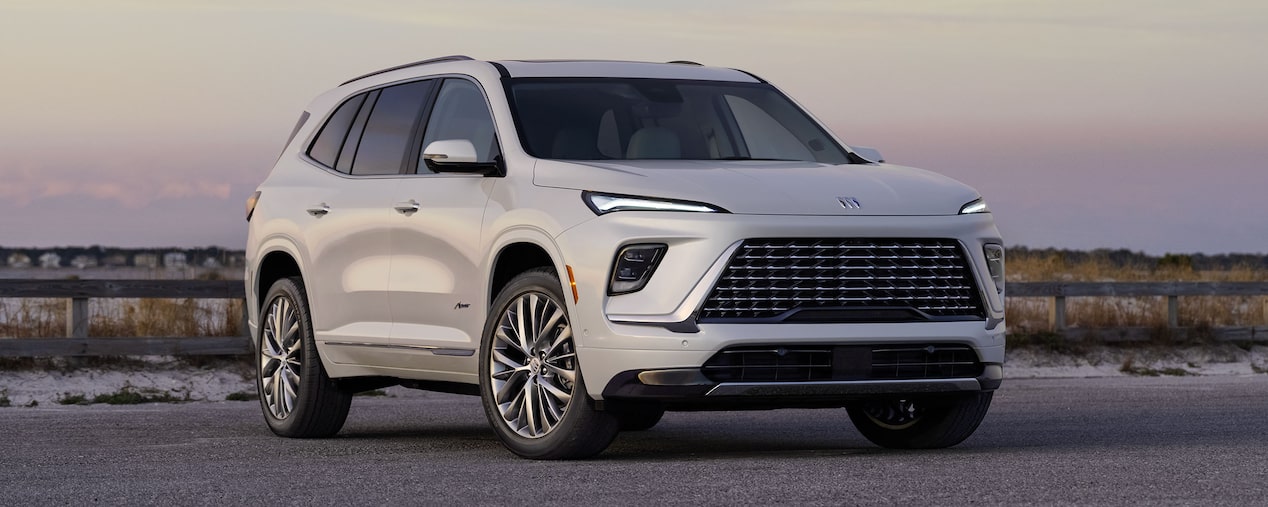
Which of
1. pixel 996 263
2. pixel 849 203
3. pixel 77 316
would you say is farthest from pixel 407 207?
pixel 77 316

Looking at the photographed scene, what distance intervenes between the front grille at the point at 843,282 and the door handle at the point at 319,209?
309cm

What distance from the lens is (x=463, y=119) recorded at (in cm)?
887

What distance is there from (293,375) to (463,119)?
85.1 inches

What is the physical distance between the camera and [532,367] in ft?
25.8

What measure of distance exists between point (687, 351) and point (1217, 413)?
575cm

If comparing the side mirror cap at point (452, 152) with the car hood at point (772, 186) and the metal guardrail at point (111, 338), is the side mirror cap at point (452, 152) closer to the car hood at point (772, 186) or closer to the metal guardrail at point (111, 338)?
the car hood at point (772, 186)

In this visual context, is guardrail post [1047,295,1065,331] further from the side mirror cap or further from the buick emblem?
the side mirror cap

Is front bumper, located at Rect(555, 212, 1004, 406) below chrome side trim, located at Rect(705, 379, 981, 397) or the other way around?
the other way around

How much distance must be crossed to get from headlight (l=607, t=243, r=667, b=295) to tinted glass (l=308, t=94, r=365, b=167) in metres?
3.16

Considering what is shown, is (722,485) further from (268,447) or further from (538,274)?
(268,447)

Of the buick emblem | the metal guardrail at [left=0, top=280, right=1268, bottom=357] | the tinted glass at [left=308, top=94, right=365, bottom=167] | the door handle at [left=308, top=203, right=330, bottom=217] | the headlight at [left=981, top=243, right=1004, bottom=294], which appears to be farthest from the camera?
the metal guardrail at [left=0, top=280, right=1268, bottom=357]

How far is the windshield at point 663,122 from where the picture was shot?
8.45 m

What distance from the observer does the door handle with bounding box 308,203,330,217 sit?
9563 mm

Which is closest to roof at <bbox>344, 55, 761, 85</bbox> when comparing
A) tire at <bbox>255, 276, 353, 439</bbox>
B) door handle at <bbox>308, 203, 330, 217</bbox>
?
door handle at <bbox>308, 203, 330, 217</bbox>
